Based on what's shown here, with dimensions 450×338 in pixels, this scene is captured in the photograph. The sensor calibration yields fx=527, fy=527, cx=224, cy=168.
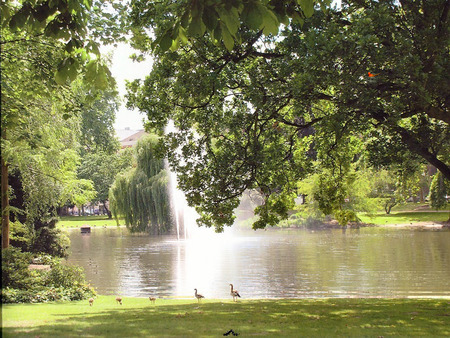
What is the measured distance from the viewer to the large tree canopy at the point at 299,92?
11523 mm

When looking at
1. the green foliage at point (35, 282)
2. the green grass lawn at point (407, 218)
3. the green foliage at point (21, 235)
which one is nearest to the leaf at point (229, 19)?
the green foliage at point (35, 282)

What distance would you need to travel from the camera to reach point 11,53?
12.9 m

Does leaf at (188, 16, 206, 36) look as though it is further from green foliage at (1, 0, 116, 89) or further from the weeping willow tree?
the weeping willow tree

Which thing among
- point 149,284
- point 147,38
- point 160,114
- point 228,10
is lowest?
point 149,284

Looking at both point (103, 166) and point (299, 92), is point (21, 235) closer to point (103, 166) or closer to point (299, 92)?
point (299, 92)

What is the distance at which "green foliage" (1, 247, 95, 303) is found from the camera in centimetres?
1353

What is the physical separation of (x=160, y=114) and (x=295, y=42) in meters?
4.11

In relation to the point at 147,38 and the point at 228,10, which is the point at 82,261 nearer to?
the point at 147,38

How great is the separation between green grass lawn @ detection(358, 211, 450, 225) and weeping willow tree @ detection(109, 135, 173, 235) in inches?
838

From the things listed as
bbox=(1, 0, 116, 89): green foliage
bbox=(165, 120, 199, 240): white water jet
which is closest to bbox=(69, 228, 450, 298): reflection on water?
bbox=(165, 120, 199, 240): white water jet

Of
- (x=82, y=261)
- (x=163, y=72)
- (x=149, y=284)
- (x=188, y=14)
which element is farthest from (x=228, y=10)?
(x=82, y=261)

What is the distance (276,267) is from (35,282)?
11.0 m

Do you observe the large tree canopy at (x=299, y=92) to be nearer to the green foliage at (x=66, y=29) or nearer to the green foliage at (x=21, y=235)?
the green foliage at (x=66, y=29)

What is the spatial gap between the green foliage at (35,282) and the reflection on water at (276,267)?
213cm
